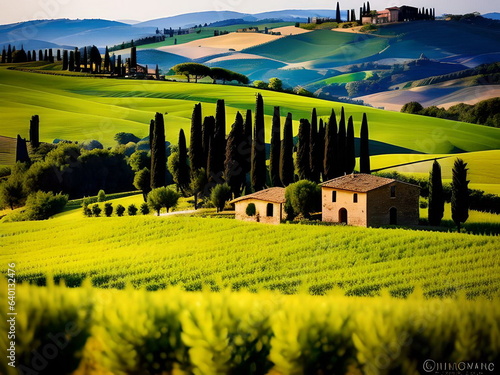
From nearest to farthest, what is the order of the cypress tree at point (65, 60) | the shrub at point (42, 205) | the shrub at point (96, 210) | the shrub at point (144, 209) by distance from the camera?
the shrub at point (42, 205), the shrub at point (96, 210), the shrub at point (144, 209), the cypress tree at point (65, 60)

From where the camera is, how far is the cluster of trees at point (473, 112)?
37.3 m

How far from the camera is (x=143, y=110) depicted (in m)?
50.2

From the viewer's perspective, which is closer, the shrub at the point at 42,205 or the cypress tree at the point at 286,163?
the shrub at the point at 42,205

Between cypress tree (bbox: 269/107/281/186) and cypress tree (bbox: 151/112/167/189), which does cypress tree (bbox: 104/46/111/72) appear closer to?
cypress tree (bbox: 151/112/167/189)

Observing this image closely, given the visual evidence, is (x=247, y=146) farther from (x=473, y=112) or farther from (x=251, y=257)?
(x=473, y=112)

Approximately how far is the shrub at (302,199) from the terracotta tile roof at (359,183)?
0.58 metres

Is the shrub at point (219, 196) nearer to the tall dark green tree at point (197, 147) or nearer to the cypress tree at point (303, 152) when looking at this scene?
the tall dark green tree at point (197, 147)

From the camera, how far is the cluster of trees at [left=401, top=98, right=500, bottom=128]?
3728 cm

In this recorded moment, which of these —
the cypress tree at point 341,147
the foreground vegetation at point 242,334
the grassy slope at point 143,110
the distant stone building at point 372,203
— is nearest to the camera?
the foreground vegetation at point 242,334

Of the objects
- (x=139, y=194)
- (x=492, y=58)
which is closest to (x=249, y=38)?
(x=492, y=58)

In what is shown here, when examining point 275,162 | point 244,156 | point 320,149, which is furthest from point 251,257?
point 320,149

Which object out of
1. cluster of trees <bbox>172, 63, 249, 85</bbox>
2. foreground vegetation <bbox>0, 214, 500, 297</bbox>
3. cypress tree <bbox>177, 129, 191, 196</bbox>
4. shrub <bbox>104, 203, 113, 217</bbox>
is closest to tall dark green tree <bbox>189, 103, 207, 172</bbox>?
cypress tree <bbox>177, 129, 191, 196</bbox>

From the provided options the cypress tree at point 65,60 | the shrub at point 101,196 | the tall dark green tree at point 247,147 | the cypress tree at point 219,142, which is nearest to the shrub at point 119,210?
the shrub at point 101,196

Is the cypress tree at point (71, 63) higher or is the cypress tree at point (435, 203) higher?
the cypress tree at point (71, 63)
